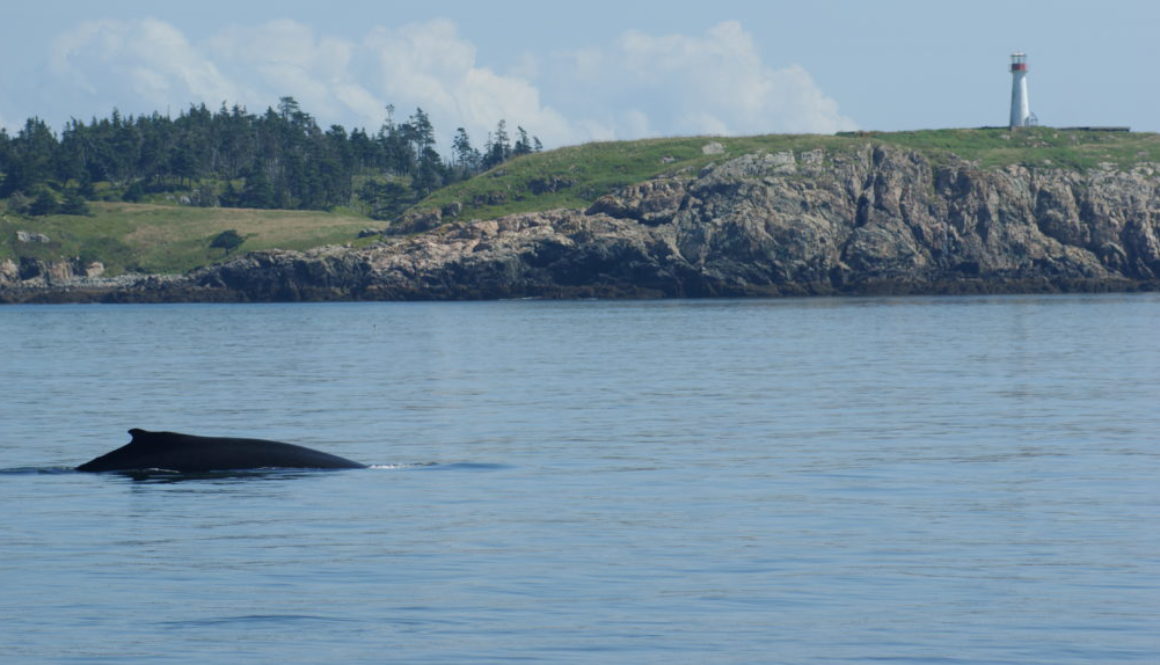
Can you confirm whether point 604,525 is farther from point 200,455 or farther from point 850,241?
point 850,241

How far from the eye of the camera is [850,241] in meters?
190

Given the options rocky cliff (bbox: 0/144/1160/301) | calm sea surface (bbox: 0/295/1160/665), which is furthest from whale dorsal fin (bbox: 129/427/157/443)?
rocky cliff (bbox: 0/144/1160/301)

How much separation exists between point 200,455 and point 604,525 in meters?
9.15

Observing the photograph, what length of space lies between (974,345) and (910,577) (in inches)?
2375

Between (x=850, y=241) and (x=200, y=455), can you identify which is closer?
(x=200, y=455)

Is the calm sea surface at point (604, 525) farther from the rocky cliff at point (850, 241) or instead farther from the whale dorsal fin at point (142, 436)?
the rocky cliff at point (850, 241)

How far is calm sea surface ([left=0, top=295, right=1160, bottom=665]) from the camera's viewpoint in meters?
15.5

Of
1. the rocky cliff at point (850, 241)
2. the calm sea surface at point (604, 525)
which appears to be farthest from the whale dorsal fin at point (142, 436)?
the rocky cliff at point (850, 241)

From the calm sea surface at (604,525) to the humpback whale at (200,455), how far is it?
27.1 inches

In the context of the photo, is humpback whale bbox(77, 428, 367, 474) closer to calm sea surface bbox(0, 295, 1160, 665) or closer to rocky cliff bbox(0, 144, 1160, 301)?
calm sea surface bbox(0, 295, 1160, 665)

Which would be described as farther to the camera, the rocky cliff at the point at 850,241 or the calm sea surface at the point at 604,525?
the rocky cliff at the point at 850,241

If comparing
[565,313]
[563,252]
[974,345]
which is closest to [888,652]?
[974,345]

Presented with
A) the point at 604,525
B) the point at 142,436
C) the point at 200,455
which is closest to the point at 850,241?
the point at 200,455

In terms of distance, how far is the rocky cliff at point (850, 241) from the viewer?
188 meters
